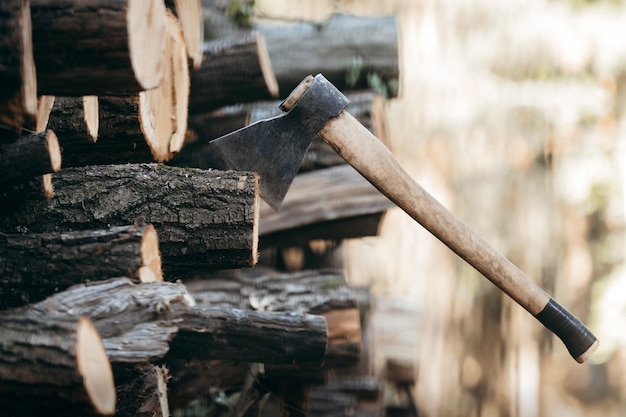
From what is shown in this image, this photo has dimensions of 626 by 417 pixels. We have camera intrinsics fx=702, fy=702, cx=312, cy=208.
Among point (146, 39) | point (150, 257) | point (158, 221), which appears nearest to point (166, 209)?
point (158, 221)

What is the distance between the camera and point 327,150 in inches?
135

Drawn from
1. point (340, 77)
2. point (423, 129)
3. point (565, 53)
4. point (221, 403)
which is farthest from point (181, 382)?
point (565, 53)

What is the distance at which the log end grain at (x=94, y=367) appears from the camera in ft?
5.22

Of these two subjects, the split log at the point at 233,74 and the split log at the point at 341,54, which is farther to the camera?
the split log at the point at 341,54

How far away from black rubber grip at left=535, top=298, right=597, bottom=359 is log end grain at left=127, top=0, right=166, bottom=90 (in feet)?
5.10

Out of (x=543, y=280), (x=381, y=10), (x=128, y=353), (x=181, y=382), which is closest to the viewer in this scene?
(x=128, y=353)

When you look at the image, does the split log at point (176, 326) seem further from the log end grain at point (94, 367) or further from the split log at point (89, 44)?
the split log at point (89, 44)

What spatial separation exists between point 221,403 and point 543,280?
141 inches

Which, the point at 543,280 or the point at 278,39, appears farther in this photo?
the point at 543,280

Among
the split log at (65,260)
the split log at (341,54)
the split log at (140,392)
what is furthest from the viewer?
the split log at (341,54)

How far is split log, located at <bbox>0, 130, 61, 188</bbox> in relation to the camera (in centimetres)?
179

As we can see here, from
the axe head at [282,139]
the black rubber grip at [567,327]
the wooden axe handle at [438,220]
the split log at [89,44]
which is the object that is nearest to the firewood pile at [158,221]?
the split log at [89,44]

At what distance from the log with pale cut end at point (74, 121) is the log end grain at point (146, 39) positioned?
0.42 meters

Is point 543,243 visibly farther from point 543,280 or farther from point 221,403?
point 221,403
